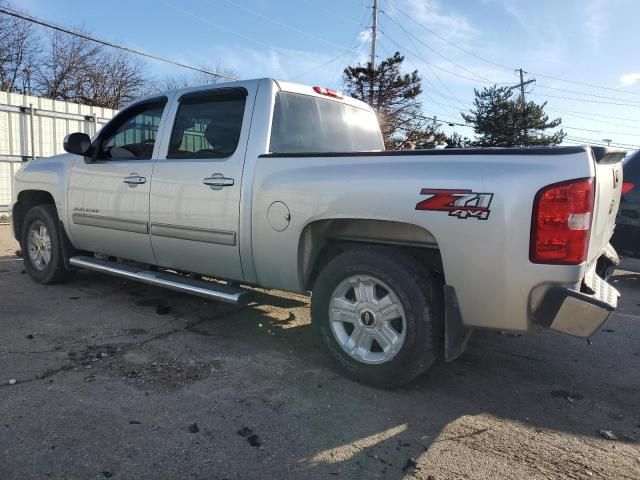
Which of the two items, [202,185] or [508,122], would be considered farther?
[508,122]

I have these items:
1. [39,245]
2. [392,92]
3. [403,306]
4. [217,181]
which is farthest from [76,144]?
[392,92]

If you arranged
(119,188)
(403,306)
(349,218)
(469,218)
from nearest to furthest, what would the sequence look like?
(469,218) < (403,306) < (349,218) < (119,188)

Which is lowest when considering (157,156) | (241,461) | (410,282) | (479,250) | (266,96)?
(241,461)

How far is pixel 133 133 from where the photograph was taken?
4.96 metres

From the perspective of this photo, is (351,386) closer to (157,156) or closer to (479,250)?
(479,250)

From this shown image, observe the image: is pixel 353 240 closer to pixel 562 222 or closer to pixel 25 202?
pixel 562 222

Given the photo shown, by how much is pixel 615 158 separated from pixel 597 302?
46.3 inches

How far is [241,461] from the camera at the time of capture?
252 centimetres

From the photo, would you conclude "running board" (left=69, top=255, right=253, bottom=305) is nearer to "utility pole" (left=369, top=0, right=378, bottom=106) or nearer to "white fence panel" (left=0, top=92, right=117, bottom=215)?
"white fence panel" (left=0, top=92, right=117, bottom=215)

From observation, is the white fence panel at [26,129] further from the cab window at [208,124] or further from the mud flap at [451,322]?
the mud flap at [451,322]

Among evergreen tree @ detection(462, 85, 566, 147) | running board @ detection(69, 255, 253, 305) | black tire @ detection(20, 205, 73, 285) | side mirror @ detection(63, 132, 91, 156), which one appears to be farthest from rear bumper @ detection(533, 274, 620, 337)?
evergreen tree @ detection(462, 85, 566, 147)

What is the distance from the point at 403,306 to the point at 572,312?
937 mm

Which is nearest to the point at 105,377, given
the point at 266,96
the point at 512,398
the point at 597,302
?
the point at 266,96

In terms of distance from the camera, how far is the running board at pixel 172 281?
3.91 meters
